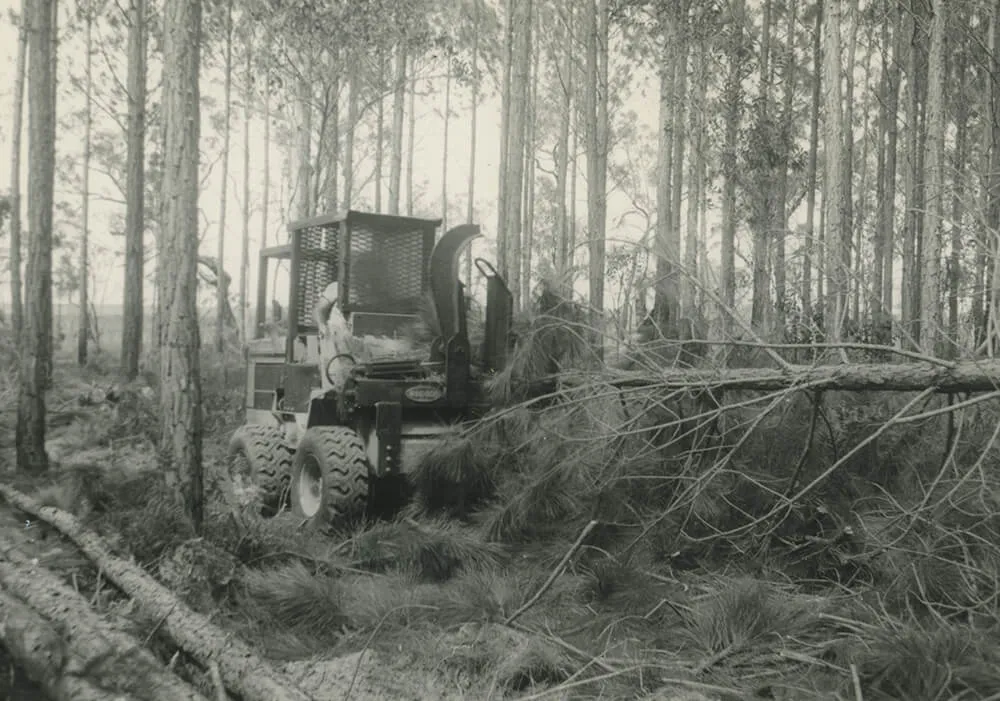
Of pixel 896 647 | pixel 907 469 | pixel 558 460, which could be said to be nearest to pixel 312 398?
pixel 558 460

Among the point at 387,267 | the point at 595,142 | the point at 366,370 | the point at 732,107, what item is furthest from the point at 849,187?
the point at 366,370

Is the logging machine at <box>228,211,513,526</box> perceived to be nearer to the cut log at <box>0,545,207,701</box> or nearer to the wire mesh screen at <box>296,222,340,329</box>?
the wire mesh screen at <box>296,222,340,329</box>

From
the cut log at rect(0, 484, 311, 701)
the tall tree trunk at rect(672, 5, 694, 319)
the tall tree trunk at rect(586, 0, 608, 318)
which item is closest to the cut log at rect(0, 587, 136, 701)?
the cut log at rect(0, 484, 311, 701)

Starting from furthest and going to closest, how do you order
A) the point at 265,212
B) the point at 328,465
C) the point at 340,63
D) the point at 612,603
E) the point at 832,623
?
the point at 265,212, the point at 340,63, the point at 328,465, the point at 612,603, the point at 832,623

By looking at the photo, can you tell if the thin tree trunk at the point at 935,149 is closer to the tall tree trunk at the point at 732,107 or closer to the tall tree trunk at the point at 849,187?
the tall tree trunk at the point at 849,187

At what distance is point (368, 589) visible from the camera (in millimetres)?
4680

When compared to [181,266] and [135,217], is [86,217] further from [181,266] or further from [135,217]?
[181,266]

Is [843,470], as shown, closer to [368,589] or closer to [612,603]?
[612,603]

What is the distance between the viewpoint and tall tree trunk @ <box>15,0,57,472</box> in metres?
8.91

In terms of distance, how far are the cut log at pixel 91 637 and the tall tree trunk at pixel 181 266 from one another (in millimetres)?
1105

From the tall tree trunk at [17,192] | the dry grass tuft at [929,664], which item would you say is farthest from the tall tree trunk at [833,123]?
the tall tree trunk at [17,192]

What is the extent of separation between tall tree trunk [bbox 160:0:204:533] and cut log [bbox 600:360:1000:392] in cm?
279

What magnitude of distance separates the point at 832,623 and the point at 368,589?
2.38m

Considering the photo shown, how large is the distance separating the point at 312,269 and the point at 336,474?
7.54 ft
